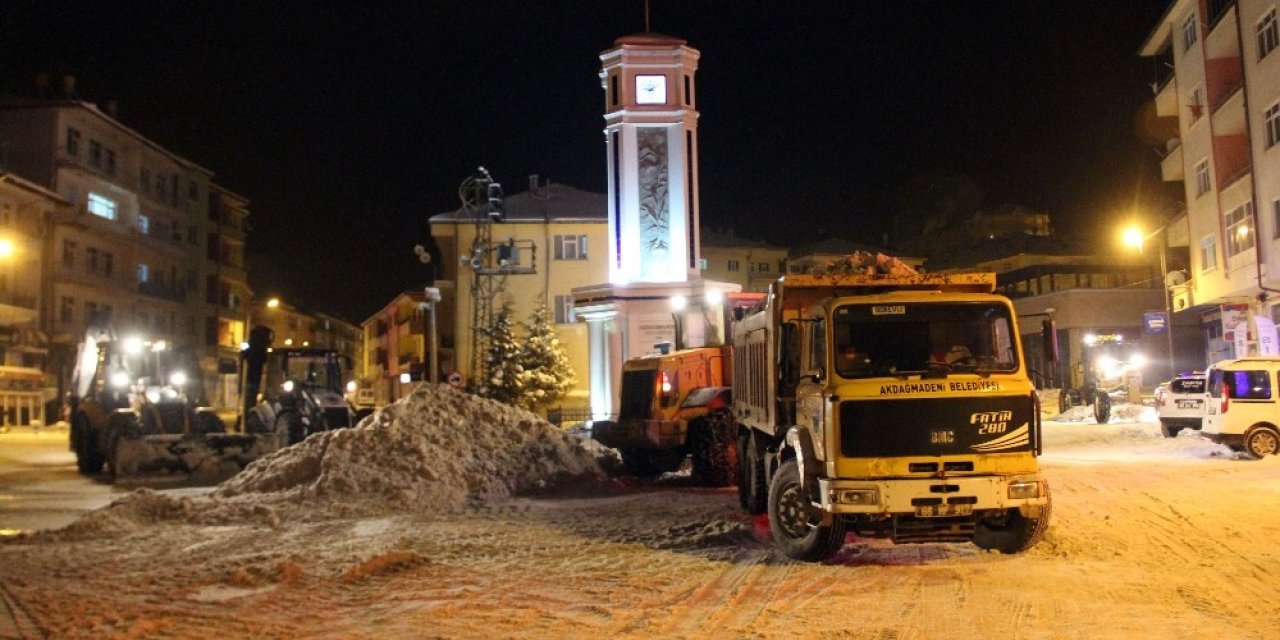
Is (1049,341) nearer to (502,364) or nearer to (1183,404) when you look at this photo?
(1183,404)

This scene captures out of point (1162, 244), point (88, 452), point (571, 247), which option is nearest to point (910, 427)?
point (88, 452)

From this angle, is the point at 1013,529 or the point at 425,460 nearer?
the point at 1013,529

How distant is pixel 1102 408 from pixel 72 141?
50893mm

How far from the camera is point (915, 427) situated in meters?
9.30

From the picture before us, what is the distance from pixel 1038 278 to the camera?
63125 mm

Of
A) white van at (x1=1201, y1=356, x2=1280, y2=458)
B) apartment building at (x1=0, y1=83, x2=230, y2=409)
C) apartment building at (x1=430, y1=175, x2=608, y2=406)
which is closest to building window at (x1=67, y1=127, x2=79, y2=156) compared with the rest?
apartment building at (x1=0, y1=83, x2=230, y2=409)

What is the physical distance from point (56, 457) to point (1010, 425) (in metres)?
26.3

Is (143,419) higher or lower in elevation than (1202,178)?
lower

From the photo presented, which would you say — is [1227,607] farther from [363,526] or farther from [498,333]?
[498,333]

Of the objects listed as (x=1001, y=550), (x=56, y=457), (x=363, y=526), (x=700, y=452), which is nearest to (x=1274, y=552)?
(x=1001, y=550)

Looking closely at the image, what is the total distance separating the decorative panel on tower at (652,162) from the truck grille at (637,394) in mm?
15842

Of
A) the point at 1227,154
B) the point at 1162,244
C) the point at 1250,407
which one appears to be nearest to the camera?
the point at 1250,407

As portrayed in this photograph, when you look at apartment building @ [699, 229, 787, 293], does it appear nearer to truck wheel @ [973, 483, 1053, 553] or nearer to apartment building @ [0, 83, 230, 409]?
apartment building @ [0, 83, 230, 409]

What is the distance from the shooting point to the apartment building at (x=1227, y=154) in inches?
1121
